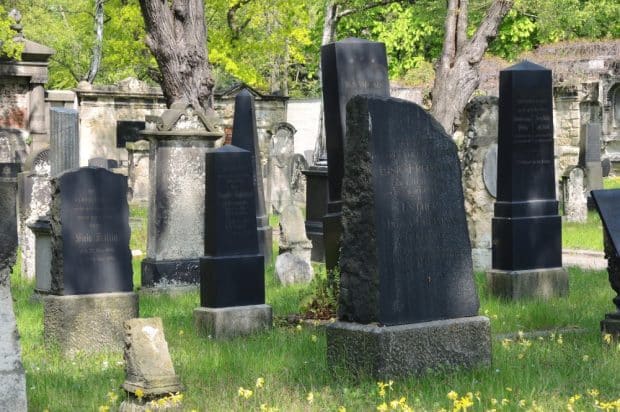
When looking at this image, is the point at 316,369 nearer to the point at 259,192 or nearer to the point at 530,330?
the point at 530,330

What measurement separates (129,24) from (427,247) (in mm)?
29223

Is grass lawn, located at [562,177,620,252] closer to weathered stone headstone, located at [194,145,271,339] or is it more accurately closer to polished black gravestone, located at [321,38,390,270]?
polished black gravestone, located at [321,38,390,270]

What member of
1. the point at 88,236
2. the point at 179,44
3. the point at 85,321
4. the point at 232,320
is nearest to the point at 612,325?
the point at 232,320

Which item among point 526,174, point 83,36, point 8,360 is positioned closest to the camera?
point 8,360

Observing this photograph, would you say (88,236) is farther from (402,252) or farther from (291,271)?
(291,271)

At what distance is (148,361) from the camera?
6.75 meters

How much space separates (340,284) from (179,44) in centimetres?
1050

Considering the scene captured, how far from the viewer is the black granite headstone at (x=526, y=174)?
1202 cm

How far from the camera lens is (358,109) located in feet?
23.9

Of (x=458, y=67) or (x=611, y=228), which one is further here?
(x=458, y=67)

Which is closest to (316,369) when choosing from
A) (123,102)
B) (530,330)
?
(530,330)

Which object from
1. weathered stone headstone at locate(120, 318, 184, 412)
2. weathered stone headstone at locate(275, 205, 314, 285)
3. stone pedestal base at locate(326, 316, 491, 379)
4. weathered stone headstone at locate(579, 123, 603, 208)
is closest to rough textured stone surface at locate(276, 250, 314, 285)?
weathered stone headstone at locate(275, 205, 314, 285)

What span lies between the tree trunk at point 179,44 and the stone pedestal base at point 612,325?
945 cm

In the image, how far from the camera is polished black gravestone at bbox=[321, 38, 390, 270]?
11.0m
